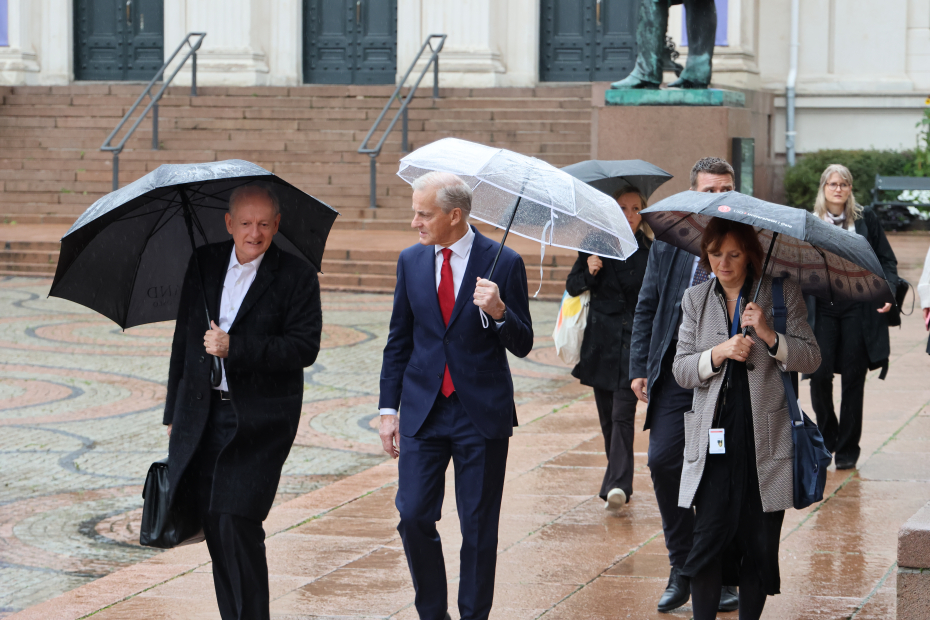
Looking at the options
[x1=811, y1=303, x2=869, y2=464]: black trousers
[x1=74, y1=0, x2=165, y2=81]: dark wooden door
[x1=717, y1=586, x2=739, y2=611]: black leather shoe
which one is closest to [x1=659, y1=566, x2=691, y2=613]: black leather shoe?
[x1=717, y1=586, x2=739, y2=611]: black leather shoe

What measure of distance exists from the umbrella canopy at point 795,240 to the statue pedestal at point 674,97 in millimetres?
9102

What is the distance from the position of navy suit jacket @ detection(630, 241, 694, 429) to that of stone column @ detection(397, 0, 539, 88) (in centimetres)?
1966

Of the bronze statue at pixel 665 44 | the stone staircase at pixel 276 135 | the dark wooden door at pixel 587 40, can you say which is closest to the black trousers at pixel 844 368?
the bronze statue at pixel 665 44

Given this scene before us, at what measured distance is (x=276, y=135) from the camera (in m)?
22.6

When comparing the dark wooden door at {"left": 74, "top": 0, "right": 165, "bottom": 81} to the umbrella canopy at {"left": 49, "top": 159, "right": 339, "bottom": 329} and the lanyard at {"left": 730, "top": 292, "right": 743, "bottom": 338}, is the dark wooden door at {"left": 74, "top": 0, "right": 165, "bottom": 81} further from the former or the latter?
the lanyard at {"left": 730, "top": 292, "right": 743, "bottom": 338}

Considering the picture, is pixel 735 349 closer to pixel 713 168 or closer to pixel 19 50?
pixel 713 168

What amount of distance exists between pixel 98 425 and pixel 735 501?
234 inches

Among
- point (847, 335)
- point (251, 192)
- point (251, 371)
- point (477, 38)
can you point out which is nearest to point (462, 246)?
point (251, 192)

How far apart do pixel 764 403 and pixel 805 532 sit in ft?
6.89

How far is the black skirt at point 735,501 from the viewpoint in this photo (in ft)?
15.2

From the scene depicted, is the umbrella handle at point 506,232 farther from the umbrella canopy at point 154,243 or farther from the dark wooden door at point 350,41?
the dark wooden door at point 350,41

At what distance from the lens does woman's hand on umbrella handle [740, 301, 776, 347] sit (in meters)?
4.58

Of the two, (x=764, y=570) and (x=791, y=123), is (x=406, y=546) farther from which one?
(x=791, y=123)

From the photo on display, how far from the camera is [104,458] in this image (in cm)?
838
